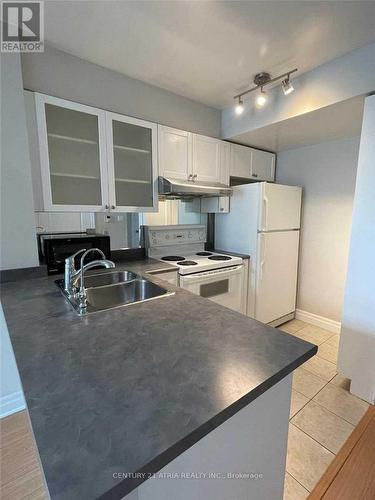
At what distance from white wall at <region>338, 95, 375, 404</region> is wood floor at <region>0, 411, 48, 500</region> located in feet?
6.80

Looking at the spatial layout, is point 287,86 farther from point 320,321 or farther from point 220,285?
point 320,321

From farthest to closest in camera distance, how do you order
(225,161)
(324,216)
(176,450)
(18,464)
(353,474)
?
1. (324,216)
2. (225,161)
3. (18,464)
4. (353,474)
5. (176,450)

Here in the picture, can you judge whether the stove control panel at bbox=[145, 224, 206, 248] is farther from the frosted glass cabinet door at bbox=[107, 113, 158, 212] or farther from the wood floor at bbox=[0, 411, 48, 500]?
the wood floor at bbox=[0, 411, 48, 500]

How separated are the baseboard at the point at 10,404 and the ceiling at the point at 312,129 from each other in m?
2.97

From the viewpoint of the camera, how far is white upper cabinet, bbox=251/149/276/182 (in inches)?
117

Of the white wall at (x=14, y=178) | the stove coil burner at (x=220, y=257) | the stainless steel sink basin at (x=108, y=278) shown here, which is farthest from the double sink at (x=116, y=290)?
the stove coil burner at (x=220, y=257)

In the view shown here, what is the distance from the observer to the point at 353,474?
1.13 m

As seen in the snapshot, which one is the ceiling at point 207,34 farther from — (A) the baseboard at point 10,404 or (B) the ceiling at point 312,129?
(A) the baseboard at point 10,404

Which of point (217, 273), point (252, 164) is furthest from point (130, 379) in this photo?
point (252, 164)

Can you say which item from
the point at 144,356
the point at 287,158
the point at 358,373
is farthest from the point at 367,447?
the point at 287,158

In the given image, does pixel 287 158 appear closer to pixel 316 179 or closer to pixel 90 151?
pixel 316 179

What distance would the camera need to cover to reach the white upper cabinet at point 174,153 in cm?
226

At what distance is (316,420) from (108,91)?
9.46 feet

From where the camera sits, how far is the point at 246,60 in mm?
1771
